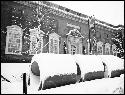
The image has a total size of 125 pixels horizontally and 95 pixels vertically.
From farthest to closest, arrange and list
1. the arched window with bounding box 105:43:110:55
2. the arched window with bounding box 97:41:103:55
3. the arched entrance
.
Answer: the arched window with bounding box 105:43:110:55, the arched window with bounding box 97:41:103:55, the arched entrance

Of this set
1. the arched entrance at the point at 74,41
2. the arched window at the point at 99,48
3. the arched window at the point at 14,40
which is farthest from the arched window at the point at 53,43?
the arched window at the point at 99,48

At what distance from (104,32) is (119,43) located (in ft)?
10.2

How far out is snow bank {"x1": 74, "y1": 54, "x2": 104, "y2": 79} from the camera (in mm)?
6780

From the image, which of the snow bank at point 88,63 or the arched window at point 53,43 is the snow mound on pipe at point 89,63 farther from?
the arched window at point 53,43

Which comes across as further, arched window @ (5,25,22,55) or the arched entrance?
the arched entrance

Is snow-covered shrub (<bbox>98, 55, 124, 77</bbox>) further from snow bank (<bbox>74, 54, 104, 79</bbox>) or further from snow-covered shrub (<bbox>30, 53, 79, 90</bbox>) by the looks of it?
snow-covered shrub (<bbox>30, 53, 79, 90</bbox>)

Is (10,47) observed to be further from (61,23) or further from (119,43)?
(119,43)

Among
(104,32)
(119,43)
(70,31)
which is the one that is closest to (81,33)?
(70,31)

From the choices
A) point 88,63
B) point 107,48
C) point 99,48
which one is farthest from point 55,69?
point 107,48

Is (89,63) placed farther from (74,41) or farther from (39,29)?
(74,41)

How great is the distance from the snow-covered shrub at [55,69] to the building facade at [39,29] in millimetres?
4779

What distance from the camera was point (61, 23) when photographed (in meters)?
19.6

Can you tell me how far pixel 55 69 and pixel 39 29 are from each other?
1062cm

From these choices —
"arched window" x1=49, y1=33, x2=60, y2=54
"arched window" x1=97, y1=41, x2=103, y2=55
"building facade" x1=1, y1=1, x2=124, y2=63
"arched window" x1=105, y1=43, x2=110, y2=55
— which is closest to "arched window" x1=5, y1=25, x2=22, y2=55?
"building facade" x1=1, y1=1, x2=124, y2=63
